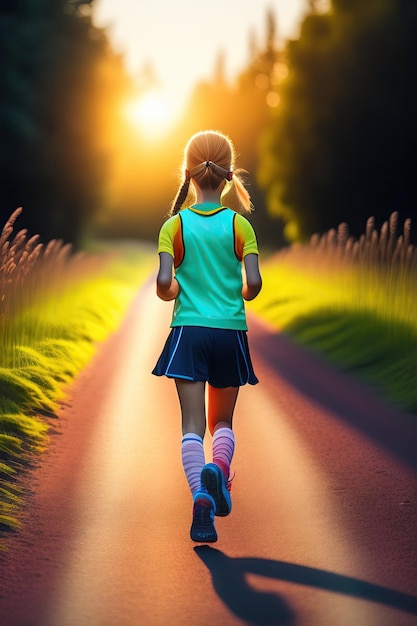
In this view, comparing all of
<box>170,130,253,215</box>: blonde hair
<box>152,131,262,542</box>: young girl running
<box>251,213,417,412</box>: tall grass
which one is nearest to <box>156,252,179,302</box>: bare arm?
<box>152,131,262,542</box>: young girl running

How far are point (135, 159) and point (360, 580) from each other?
259ft

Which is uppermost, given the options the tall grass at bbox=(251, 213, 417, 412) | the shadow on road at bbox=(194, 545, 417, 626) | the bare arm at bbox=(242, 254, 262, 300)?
the tall grass at bbox=(251, 213, 417, 412)

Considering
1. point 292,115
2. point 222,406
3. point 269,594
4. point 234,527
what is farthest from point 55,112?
point 269,594

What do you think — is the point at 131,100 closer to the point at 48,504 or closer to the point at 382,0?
the point at 382,0

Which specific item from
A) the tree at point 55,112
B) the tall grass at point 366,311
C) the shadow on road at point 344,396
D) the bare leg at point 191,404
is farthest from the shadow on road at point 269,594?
the tree at point 55,112

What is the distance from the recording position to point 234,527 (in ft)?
17.7

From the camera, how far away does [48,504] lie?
5777mm

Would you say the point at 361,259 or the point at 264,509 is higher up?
the point at 361,259

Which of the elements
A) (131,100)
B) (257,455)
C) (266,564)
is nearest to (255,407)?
(257,455)

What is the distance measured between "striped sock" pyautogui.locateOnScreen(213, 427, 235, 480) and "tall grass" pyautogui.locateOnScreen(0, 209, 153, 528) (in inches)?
43.2

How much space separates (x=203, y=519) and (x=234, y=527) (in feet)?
→ 1.57

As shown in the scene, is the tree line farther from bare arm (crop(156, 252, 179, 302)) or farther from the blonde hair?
bare arm (crop(156, 252, 179, 302))

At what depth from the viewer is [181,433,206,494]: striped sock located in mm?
5102

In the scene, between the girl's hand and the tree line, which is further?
the tree line
